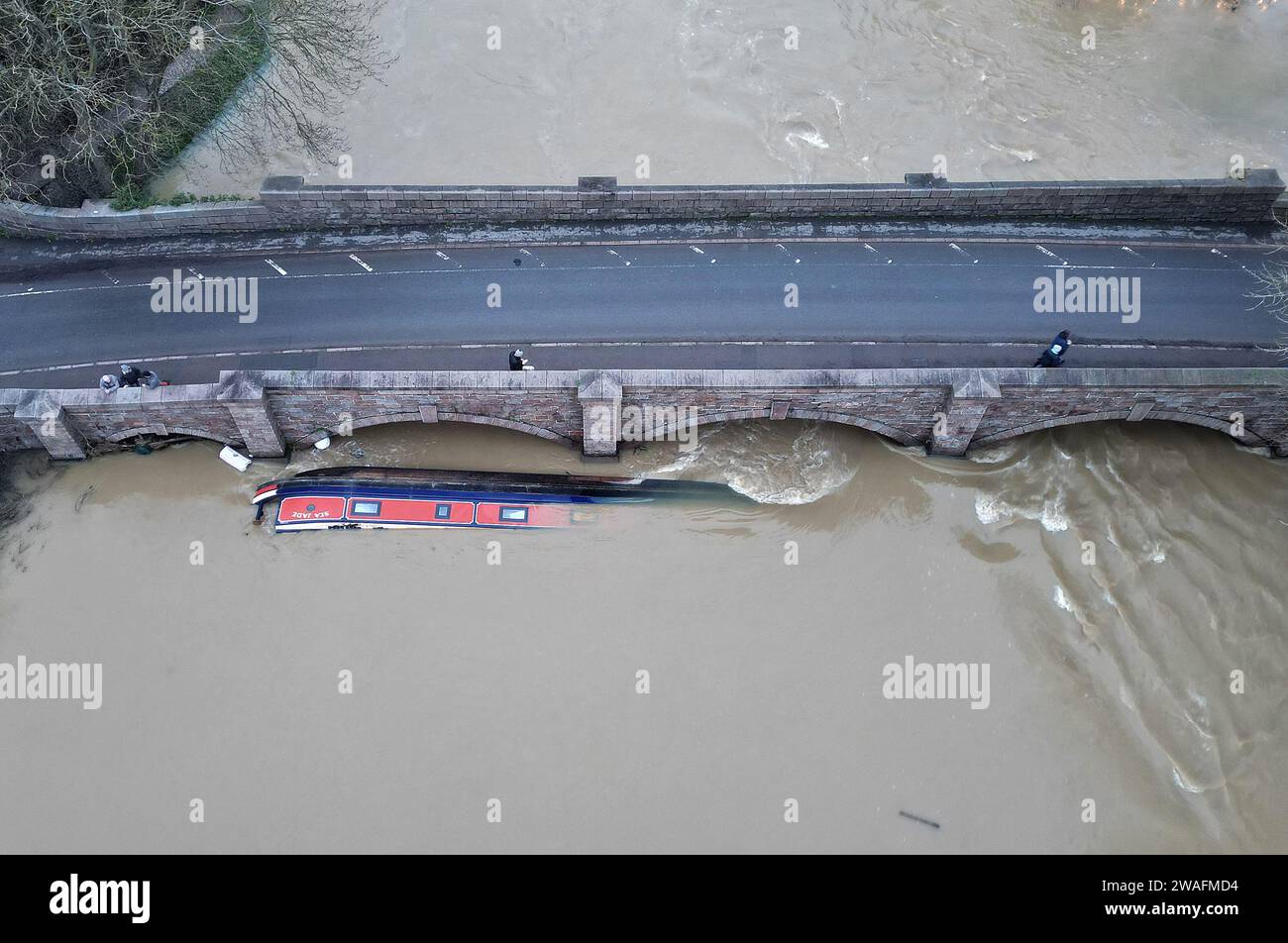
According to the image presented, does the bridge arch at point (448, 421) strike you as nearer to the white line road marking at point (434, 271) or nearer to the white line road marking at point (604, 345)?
the white line road marking at point (604, 345)

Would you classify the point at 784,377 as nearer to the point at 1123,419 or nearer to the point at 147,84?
the point at 1123,419

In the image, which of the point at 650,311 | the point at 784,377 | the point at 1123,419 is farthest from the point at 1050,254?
the point at 650,311

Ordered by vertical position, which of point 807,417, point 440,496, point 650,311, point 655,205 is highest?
point 655,205

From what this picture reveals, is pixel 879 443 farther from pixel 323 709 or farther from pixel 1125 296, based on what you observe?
pixel 323 709

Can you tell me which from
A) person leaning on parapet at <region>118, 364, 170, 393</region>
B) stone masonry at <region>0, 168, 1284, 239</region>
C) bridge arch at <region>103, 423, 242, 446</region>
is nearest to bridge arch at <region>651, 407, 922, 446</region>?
stone masonry at <region>0, 168, 1284, 239</region>

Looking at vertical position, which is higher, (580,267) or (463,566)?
(580,267)

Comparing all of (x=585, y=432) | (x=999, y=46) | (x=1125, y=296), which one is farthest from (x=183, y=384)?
(x=999, y=46)

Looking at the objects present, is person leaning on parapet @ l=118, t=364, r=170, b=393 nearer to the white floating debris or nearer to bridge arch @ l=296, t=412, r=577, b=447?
the white floating debris
